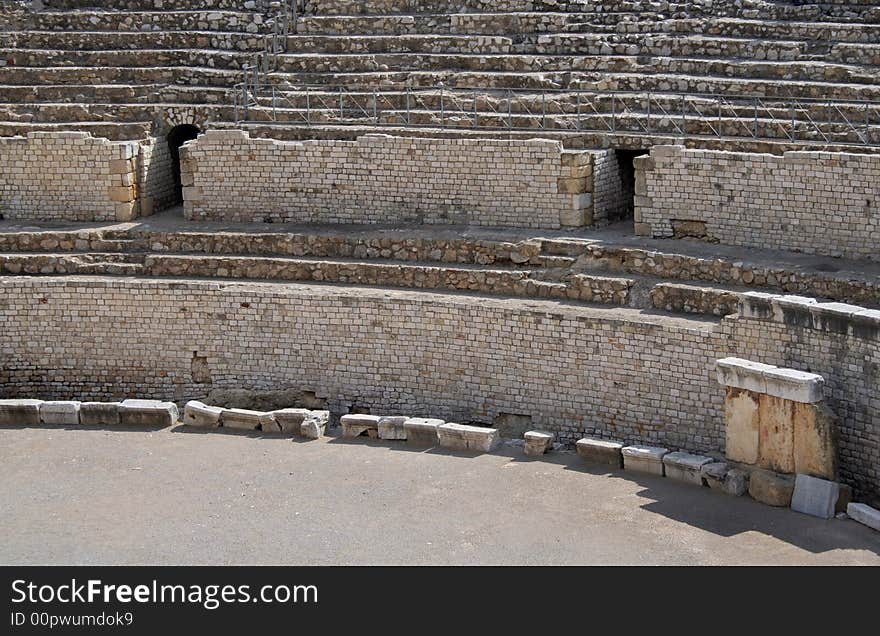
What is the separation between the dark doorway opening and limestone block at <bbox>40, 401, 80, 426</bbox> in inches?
387

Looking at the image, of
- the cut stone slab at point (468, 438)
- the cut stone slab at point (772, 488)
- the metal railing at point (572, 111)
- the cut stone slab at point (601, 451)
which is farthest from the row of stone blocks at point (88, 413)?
the cut stone slab at point (772, 488)

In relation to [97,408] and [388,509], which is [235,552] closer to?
[388,509]

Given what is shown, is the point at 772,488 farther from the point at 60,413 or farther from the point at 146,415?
the point at 60,413

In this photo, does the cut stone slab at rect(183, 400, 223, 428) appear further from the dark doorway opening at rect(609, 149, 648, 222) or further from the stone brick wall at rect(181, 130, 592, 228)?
the dark doorway opening at rect(609, 149, 648, 222)

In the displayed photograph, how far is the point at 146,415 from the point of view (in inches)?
1049

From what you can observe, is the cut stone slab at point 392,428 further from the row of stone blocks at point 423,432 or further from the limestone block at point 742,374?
the limestone block at point 742,374

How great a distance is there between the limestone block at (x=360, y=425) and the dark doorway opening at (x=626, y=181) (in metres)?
6.24

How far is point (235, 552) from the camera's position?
21.5 meters

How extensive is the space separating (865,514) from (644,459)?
3.47 meters

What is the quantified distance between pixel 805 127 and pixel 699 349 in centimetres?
546

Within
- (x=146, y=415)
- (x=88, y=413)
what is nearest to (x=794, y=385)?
(x=146, y=415)

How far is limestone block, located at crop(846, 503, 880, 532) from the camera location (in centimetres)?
2139

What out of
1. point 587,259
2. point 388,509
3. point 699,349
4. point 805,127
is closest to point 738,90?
point 805,127

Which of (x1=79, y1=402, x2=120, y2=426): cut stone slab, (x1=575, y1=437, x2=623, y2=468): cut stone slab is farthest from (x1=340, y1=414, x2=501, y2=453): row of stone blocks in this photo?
(x1=79, y1=402, x2=120, y2=426): cut stone slab
